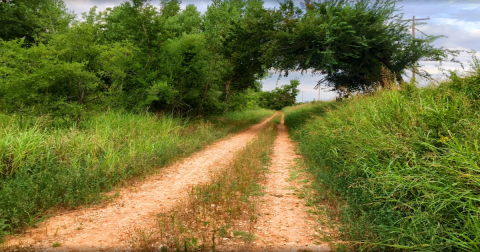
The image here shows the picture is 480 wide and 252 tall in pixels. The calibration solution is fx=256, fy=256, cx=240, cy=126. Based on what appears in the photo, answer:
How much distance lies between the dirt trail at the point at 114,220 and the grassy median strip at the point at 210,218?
291 mm

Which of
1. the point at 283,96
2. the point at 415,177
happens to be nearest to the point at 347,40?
the point at 415,177

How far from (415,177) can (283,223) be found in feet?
6.23

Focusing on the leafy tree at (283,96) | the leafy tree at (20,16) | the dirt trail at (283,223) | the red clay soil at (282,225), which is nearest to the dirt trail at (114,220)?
the red clay soil at (282,225)

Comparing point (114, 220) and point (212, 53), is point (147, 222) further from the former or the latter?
point (212, 53)

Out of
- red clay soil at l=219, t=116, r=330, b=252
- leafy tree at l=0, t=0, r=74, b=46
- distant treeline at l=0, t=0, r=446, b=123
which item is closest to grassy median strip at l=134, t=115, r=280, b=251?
red clay soil at l=219, t=116, r=330, b=252

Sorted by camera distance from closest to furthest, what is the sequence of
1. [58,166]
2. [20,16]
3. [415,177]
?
[415,177]
[58,166]
[20,16]

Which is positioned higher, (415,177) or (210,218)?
(415,177)

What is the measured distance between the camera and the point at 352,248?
9.89ft

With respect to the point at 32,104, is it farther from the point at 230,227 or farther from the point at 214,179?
the point at 230,227

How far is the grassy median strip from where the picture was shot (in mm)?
3166

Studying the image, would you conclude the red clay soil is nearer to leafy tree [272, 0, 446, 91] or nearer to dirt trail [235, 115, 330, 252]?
dirt trail [235, 115, 330, 252]

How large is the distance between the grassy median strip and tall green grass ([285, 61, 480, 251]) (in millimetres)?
1426

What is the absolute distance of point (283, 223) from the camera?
152 inches

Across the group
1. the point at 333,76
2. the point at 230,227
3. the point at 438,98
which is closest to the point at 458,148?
the point at 438,98
